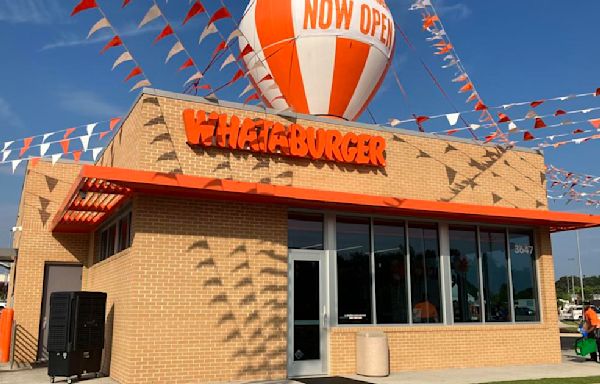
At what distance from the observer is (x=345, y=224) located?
41.4 feet

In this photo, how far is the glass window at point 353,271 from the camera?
12.2 meters

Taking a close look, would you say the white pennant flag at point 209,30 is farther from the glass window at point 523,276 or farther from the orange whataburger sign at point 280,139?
the glass window at point 523,276

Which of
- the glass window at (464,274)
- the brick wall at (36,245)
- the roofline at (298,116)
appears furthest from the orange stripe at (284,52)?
the brick wall at (36,245)

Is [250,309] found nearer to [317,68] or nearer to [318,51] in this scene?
[317,68]

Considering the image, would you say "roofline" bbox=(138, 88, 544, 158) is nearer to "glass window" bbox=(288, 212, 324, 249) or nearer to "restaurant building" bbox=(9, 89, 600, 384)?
"restaurant building" bbox=(9, 89, 600, 384)

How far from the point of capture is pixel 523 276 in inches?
582

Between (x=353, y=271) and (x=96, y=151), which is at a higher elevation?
(x=96, y=151)

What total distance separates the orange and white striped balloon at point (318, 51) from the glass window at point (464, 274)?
421 cm

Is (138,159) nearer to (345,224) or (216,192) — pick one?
(216,192)

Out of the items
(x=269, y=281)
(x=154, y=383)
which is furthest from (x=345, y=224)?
(x=154, y=383)

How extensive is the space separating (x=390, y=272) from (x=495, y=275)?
123 inches

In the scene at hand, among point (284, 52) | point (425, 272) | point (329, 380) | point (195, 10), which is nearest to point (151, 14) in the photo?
point (195, 10)

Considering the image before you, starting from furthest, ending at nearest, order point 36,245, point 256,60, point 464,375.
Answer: point 36,245, point 256,60, point 464,375

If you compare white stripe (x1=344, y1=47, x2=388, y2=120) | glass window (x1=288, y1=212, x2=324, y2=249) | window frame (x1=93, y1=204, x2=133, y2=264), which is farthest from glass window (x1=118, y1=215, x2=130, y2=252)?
white stripe (x1=344, y1=47, x2=388, y2=120)
